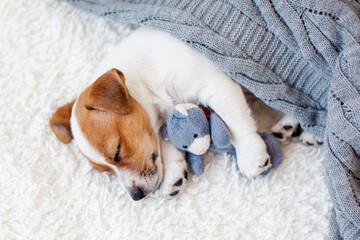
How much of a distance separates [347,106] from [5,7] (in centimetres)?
185

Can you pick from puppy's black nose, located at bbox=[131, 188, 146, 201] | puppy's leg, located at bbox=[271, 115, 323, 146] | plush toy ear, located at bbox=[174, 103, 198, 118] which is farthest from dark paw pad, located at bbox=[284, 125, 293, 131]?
puppy's black nose, located at bbox=[131, 188, 146, 201]

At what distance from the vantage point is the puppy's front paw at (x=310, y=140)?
1888mm

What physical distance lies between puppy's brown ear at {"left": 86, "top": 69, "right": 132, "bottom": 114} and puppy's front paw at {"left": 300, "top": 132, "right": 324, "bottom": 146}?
926 millimetres

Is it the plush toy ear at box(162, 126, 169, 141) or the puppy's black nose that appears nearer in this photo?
the puppy's black nose

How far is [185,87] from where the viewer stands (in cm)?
182

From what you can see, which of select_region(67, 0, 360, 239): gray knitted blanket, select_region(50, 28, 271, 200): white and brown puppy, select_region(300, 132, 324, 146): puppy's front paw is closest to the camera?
select_region(67, 0, 360, 239): gray knitted blanket

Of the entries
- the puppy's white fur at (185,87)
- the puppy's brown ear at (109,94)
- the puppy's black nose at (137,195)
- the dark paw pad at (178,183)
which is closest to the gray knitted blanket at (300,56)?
the puppy's white fur at (185,87)

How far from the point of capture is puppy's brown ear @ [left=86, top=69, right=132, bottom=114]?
5.14 feet

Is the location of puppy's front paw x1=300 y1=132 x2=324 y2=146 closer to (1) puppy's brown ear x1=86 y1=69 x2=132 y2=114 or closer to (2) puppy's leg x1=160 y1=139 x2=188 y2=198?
(2) puppy's leg x1=160 y1=139 x2=188 y2=198

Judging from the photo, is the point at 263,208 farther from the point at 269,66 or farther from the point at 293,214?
the point at 269,66

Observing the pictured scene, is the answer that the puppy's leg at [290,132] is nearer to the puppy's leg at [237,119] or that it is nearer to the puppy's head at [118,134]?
the puppy's leg at [237,119]

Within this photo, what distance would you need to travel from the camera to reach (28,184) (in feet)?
6.03

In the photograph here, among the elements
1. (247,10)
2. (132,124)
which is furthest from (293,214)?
(247,10)

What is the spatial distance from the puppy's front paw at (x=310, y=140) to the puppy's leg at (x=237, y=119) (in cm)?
27
